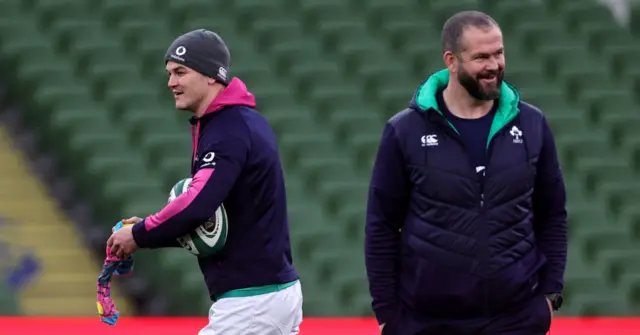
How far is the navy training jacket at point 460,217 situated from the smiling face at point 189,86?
73 centimetres

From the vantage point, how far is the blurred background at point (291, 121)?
8344mm

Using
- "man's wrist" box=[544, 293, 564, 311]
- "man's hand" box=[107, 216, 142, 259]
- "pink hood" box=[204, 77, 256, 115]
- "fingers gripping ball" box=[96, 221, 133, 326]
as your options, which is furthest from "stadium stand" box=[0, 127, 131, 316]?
"man's wrist" box=[544, 293, 564, 311]

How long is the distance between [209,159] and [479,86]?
0.92 meters

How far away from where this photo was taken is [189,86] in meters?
4.11

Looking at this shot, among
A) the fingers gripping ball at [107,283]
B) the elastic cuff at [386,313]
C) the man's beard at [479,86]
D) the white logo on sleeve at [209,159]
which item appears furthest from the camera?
the fingers gripping ball at [107,283]

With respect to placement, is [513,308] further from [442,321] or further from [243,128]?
[243,128]

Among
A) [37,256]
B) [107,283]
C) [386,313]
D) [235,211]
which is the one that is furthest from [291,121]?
[386,313]

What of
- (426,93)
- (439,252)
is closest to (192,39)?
(426,93)

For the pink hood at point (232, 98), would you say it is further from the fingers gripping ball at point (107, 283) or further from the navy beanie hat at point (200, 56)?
the fingers gripping ball at point (107, 283)

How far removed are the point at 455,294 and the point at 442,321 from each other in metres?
0.11

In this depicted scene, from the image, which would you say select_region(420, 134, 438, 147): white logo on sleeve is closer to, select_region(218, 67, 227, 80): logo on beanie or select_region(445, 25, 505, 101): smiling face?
select_region(445, 25, 505, 101): smiling face

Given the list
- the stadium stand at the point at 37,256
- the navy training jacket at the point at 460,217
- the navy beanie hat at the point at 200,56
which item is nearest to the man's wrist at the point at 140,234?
the navy beanie hat at the point at 200,56

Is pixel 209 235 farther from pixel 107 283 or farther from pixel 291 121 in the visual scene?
pixel 291 121

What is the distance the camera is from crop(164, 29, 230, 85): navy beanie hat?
410cm
